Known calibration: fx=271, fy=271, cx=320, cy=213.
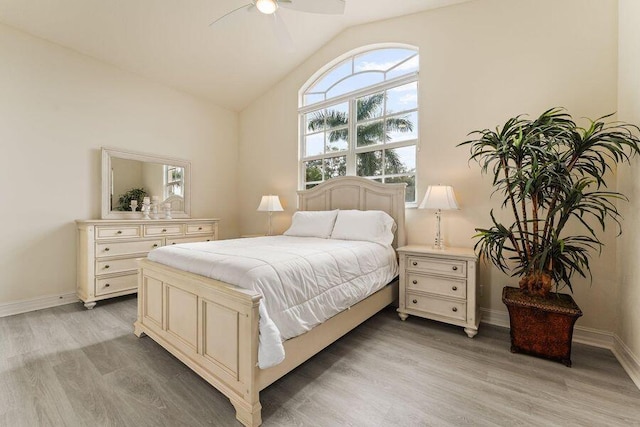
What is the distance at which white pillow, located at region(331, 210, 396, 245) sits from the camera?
9.46 ft

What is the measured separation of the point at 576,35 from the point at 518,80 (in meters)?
0.49

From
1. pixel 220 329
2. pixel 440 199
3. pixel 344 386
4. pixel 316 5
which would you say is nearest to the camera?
pixel 220 329

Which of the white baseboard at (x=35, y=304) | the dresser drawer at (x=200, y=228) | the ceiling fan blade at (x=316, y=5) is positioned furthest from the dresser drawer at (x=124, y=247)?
the ceiling fan blade at (x=316, y=5)

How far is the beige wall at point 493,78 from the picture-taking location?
7.43 ft

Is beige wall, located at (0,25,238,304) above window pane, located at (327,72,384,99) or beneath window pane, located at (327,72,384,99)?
beneath

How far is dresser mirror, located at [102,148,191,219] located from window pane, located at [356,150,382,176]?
106 inches

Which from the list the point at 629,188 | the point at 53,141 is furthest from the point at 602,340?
the point at 53,141

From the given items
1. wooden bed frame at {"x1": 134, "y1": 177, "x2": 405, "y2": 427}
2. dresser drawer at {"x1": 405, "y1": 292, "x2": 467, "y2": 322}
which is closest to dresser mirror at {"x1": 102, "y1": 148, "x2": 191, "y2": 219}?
wooden bed frame at {"x1": 134, "y1": 177, "x2": 405, "y2": 427}

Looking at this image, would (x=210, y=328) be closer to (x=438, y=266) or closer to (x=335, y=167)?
(x=438, y=266)

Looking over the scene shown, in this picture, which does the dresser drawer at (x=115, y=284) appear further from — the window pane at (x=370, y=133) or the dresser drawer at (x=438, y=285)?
the window pane at (x=370, y=133)

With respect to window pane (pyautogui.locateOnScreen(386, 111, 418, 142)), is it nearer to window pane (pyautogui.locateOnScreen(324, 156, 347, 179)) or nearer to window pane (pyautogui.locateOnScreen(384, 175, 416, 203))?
window pane (pyautogui.locateOnScreen(384, 175, 416, 203))

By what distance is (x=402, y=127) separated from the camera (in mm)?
3350

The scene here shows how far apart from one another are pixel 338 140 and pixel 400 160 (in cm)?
101

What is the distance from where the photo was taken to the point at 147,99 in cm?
387
